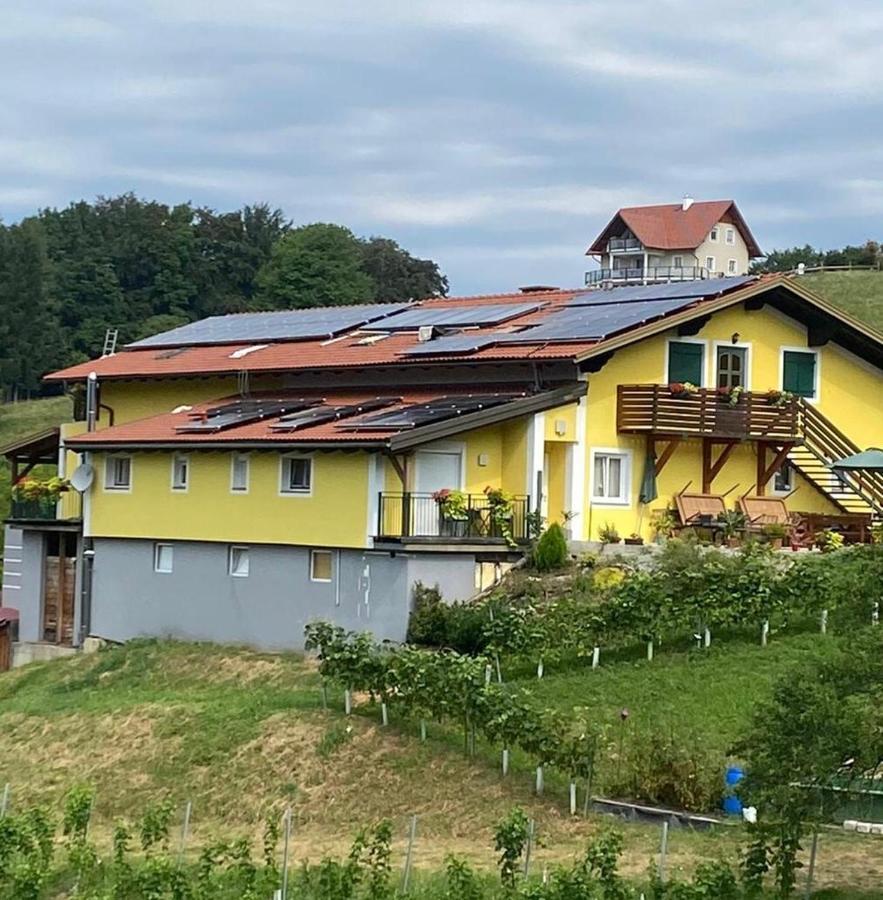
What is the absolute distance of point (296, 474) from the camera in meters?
34.4

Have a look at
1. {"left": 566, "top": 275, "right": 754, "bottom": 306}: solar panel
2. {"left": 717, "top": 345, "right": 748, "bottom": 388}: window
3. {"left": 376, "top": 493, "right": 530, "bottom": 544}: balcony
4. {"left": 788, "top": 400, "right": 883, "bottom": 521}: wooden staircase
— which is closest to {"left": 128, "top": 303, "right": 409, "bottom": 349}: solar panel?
{"left": 566, "top": 275, "right": 754, "bottom": 306}: solar panel

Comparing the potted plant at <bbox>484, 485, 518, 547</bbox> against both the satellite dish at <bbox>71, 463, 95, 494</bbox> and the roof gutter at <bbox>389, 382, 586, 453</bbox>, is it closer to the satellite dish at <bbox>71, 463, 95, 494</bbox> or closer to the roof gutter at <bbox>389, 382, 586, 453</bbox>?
the roof gutter at <bbox>389, 382, 586, 453</bbox>

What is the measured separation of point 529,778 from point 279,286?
77406mm

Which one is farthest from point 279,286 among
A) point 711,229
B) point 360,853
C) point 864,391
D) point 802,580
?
point 360,853

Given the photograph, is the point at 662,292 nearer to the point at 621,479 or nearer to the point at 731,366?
the point at 731,366

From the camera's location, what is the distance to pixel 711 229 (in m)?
104

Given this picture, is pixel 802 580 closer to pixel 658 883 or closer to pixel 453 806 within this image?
pixel 453 806

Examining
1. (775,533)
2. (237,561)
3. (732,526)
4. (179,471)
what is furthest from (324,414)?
(775,533)

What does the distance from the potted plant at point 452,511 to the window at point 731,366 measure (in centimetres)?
772

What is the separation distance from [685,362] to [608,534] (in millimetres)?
4285

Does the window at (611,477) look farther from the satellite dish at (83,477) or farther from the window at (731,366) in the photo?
the satellite dish at (83,477)

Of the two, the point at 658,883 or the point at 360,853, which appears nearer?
the point at 658,883

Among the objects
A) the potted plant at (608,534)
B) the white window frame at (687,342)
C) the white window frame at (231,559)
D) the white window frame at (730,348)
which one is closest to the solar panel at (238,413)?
the white window frame at (231,559)

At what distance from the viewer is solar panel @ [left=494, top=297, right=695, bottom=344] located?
119 ft
